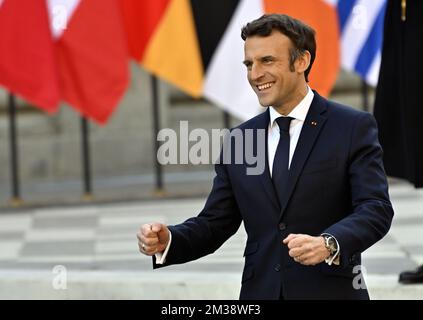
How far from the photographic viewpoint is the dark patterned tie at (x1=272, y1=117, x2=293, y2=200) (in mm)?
3115

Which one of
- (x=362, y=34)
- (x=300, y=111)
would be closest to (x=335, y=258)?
(x=300, y=111)

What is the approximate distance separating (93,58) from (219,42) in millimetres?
1105

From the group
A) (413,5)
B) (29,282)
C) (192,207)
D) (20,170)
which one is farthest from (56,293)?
(20,170)

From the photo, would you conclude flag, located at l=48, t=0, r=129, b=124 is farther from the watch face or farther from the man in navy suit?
the watch face

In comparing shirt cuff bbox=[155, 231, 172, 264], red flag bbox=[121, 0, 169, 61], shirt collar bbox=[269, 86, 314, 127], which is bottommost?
shirt cuff bbox=[155, 231, 172, 264]

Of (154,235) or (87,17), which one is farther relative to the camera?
(87,17)

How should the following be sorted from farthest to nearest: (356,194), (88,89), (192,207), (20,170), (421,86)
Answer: (20,170)
(192,207)
(88,89)
(421,86)
(356,194)

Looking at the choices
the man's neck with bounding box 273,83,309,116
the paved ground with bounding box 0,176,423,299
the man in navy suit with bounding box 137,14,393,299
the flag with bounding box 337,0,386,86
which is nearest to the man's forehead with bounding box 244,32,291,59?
the man in navy suit with bounding box 137,14,393,299

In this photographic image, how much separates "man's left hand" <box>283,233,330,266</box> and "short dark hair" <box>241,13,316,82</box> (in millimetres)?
572

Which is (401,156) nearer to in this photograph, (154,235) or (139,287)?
(139,287)

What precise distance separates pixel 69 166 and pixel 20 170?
575 millimetres

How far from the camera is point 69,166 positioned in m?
12.6

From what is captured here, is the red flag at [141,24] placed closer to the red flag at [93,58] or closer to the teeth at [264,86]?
the red flag at [93,58]

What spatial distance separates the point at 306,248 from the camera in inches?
108
